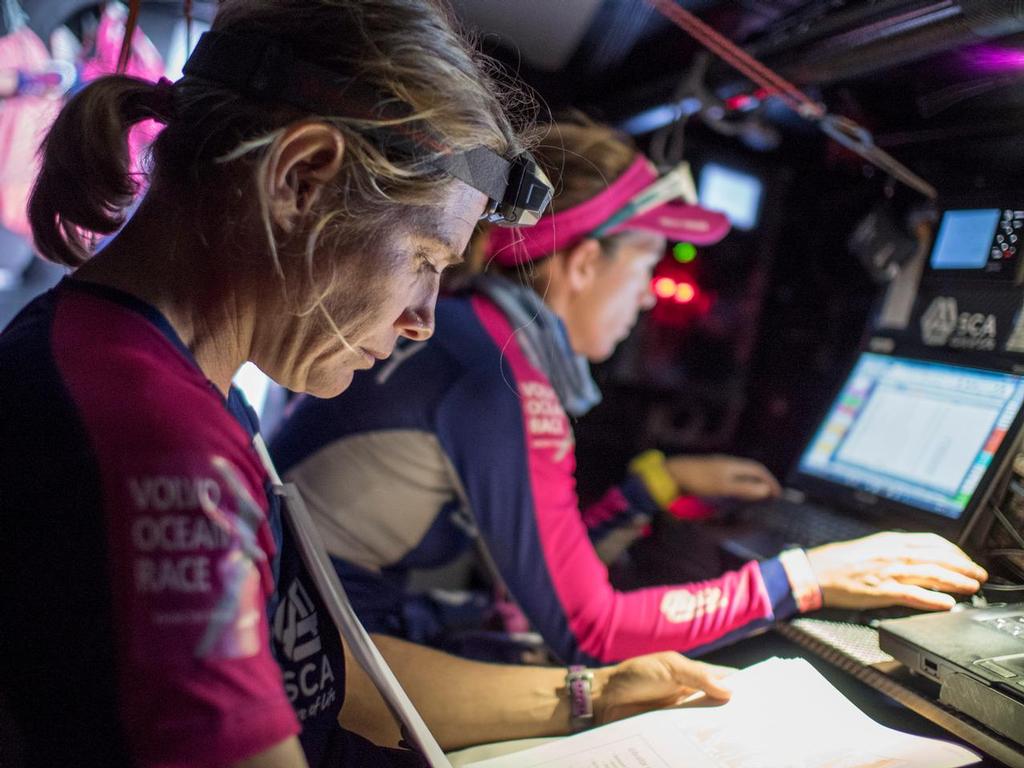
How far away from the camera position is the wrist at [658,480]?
1.71 meters

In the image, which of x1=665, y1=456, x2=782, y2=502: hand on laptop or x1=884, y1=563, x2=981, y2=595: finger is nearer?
x1=884, y1=563, x2=981, y2=595: finger

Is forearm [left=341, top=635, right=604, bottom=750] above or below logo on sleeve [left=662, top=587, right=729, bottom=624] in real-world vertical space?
below

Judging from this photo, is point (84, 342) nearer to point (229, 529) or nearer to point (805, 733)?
point (229, 529)

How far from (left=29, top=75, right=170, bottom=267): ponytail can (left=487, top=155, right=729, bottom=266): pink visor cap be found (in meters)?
0.69

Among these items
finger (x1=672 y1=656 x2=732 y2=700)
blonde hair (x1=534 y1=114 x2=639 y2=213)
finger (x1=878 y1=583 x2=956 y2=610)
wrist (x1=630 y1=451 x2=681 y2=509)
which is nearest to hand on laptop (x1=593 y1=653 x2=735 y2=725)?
finger (x1=672 y1=656 x2=732 y2=700)

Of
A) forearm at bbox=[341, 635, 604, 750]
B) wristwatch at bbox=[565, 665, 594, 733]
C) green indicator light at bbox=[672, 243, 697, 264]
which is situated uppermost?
green indicator light at bbox=[672, 243, 697, 264]

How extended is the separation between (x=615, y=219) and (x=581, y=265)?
11 centimetres

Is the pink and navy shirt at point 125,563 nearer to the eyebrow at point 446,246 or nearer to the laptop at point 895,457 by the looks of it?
the eyebrow at point 446,246

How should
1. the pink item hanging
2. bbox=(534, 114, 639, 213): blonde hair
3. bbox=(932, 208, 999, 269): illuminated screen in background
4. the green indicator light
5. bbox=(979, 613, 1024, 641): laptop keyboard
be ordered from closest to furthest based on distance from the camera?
bbox=(979, 613, 1024, 641): laptop keyboard
bbox=(932, 208, 999, 269): illuminated screen in background
bbox=(534, 114, 639, 213): blonde hair
the pink item hanging
the green indicator light

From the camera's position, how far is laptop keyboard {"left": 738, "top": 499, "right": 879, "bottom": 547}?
4.34ft

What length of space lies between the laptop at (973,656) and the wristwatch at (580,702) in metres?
0.39

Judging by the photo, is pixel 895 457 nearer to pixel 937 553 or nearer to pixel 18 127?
pixel 937 553

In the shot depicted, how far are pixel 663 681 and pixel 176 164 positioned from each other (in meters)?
0.84

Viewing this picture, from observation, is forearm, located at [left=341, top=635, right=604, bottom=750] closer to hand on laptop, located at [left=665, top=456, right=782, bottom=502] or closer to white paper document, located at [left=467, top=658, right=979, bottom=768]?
white paper document, located at [left=467, top=658, right=979, bottom=768]
